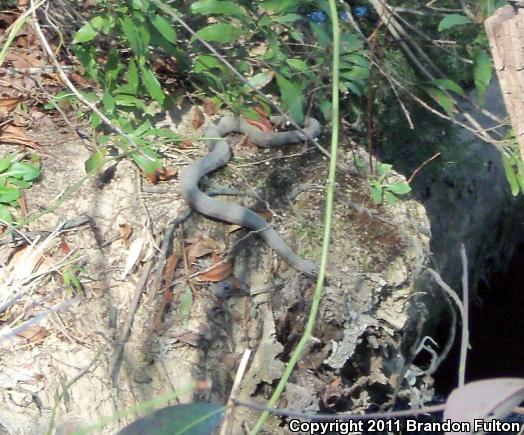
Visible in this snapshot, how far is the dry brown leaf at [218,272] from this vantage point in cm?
273

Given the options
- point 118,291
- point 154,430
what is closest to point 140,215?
point 118,291

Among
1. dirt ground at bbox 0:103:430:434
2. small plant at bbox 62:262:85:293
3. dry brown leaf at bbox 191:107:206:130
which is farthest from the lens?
dry brown leaf at bbox 191:107:206:130

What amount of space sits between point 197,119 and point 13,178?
845mm

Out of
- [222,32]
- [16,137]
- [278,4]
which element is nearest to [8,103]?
[16,137]

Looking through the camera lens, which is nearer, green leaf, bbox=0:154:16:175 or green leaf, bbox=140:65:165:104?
green leaf, bbox=0:154:16:175

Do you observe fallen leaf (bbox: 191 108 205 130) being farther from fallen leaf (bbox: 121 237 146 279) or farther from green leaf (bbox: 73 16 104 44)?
fallen leaf (bbox: 121 237 146 279)

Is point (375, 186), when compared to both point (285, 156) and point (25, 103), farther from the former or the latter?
point (25, 103)

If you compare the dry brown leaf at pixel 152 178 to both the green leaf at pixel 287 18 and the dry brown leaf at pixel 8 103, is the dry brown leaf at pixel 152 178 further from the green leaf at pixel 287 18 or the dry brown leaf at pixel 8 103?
the green leaf at pixel 287 18

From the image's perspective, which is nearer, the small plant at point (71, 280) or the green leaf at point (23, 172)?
the small plant at point (71, 280)

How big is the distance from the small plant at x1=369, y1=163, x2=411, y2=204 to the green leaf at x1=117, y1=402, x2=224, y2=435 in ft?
7.62

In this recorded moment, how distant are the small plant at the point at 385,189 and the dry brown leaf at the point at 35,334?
4.92ft

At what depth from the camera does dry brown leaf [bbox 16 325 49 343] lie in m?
2.46

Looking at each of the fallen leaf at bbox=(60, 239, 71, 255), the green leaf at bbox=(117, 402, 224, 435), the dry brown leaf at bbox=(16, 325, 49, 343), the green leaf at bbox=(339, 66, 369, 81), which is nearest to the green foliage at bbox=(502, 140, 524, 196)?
the green leaf at bbox=(339, 66, 369, 81)

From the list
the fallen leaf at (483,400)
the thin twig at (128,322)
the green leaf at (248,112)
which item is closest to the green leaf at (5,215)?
the thin twig at (128,322)
